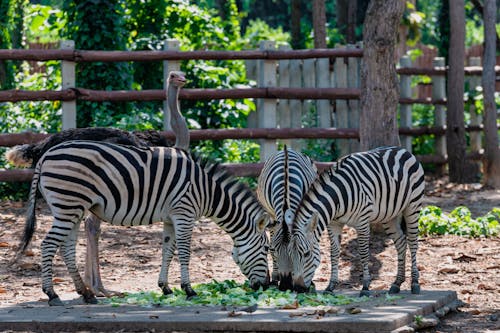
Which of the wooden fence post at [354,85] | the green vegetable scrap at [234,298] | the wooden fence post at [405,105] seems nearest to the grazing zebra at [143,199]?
the green vegetable scrap at [234,298]

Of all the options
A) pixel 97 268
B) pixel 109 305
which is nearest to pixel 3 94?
pixel 97 268

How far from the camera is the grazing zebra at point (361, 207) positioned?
876 cm

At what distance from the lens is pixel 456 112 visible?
59.2ft

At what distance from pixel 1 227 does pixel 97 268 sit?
10.9 ft

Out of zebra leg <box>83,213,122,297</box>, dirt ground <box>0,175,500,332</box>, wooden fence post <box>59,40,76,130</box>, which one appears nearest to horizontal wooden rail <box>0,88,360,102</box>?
wooden fence post <box>59,40,76,130</box>

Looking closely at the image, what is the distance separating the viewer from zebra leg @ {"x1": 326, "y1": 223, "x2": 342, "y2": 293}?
909 centimetres

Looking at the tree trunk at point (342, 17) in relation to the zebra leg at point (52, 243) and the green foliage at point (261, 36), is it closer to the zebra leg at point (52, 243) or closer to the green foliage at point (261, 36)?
the green foliage at point (261, 36)

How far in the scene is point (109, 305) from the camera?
8477 millimetres

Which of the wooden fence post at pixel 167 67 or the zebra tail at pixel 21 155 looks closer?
the zebra tail at pixel 21 155

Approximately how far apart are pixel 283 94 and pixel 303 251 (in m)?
7.16

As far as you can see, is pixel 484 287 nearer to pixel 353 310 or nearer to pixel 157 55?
pixel 353 310

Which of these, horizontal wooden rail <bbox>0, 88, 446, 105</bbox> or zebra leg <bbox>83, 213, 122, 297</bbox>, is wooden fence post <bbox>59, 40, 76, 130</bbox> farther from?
zebra leg <bbox>83, 213, 122, 297</bbox>

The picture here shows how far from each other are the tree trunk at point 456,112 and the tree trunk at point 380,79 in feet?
17.4

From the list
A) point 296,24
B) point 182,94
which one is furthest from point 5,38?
point 296,24
